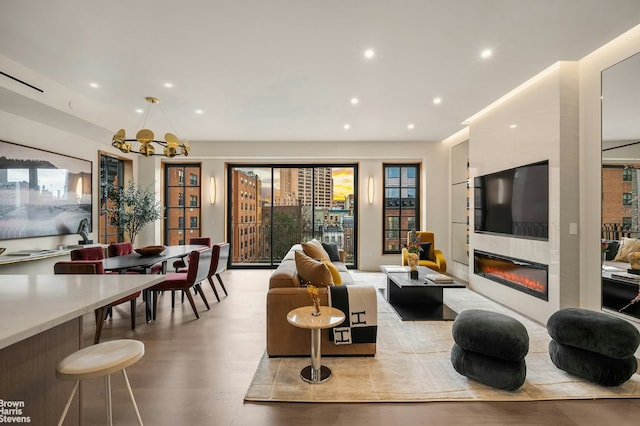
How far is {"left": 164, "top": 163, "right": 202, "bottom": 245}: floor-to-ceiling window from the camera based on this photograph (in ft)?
22.4

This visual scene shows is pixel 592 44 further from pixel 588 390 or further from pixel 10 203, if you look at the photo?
pixel 10 203

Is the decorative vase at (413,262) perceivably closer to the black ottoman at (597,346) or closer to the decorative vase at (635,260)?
the black ottoman at (597,346)

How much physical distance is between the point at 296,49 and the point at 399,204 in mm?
4701

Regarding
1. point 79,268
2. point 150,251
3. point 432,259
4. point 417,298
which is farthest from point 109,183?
point 432,259

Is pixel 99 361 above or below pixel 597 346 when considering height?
above

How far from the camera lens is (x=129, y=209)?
5820 mm

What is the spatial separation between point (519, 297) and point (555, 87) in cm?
270

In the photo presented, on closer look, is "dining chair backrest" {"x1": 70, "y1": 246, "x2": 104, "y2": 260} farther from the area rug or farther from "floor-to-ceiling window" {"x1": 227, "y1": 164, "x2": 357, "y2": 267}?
"floor-to-ceiling window" {"x1": 227, "y1": 164, "x2": 357, "y2": 267}

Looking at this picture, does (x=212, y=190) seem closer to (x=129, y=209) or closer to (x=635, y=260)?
(x=129, y=209)

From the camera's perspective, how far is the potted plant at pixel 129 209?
5602 millimetres

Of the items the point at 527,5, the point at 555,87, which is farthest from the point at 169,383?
the point at 555,87

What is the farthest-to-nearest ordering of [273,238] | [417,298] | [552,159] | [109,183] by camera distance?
1. [273,238]
2. [109,183]
3. [417,298]
4. [552,159]

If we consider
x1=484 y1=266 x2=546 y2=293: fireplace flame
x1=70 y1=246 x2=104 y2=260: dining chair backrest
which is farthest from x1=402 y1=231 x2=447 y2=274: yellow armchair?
x1=70 y1=246 x2=104 y2=260: dining chair backrest

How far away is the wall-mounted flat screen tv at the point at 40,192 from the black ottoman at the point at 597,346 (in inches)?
254
